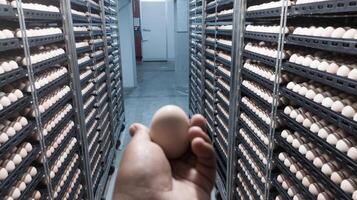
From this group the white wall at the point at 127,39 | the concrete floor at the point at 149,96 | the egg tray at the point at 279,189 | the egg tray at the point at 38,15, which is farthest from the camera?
the white wall at the point at 127,39

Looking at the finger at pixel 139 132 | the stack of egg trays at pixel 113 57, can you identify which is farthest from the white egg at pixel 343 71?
the stack of egg trays at pixel 113 57

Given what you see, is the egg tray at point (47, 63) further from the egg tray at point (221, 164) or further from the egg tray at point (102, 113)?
the egg tray at point (221, 164)

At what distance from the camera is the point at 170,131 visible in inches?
29.6

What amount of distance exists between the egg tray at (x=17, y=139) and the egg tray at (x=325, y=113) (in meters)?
1.28

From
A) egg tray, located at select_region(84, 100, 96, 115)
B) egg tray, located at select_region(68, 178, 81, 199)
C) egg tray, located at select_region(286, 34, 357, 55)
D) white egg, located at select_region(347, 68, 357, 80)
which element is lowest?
egg tray, located at select_region(68, 178, 81, 199)

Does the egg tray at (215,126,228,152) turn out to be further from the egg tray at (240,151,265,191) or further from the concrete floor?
the concrete floor

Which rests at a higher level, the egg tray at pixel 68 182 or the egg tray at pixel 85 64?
the egg tray at pixel 85 64

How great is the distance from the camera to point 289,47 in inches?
68.2

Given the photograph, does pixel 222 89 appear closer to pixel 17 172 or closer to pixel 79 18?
pixel 79 18

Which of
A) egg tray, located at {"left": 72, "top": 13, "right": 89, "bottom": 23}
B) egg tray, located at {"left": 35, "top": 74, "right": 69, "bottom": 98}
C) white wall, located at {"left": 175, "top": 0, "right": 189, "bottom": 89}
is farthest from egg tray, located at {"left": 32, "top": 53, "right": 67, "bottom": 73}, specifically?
white wall, located at {"left": 175, "top": 0, "right": 189, "bottom": 89}

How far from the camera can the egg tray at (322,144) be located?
112cm

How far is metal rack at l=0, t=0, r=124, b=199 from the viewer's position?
1408 mm

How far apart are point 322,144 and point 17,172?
130 cm

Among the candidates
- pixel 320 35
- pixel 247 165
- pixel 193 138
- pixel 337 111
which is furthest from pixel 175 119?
pixel 247 165
